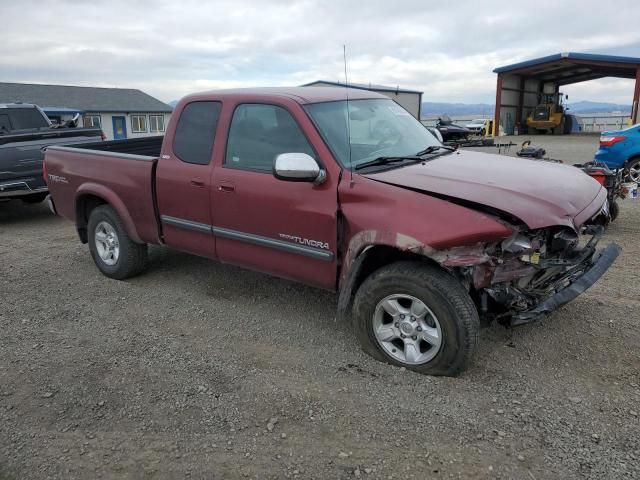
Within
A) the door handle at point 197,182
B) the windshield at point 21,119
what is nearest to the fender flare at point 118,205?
the door handle at point 197,182

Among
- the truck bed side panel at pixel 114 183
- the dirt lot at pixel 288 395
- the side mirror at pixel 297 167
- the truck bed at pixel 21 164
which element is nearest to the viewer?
the dirt lot at pixel 288 395

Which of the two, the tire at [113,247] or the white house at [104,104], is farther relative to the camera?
the white house at [104,104]

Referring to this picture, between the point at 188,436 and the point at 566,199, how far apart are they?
9.15ft

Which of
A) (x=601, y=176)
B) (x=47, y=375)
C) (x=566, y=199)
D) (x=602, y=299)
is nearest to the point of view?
(x=566, y=199)

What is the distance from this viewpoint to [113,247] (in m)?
5.63

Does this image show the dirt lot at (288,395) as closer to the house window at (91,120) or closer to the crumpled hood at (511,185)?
the crumpled hood at (511,185)

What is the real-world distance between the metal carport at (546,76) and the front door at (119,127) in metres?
24.8

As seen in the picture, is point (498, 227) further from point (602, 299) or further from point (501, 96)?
point (501, 96)

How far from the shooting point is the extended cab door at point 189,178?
4.47m

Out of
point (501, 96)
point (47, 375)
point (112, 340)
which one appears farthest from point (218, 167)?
point (501, 96)

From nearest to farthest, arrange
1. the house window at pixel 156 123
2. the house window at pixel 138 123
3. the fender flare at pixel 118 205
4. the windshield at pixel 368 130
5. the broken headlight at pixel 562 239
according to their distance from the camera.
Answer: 1. the broken headlight at pixel 562 239
2. the windshield at pixel 368 130
3. the fender flare at pixel 118 205
4. the house window at pixel 138 123
5. the house window at pixel 156 123

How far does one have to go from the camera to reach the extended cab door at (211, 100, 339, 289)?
379 cm

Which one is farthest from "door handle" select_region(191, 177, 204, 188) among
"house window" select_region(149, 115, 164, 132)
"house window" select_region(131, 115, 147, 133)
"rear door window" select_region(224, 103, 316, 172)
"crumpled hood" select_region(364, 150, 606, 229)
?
"house window" select_region(149, 115, 164, 132)

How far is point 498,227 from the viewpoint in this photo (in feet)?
10.0
